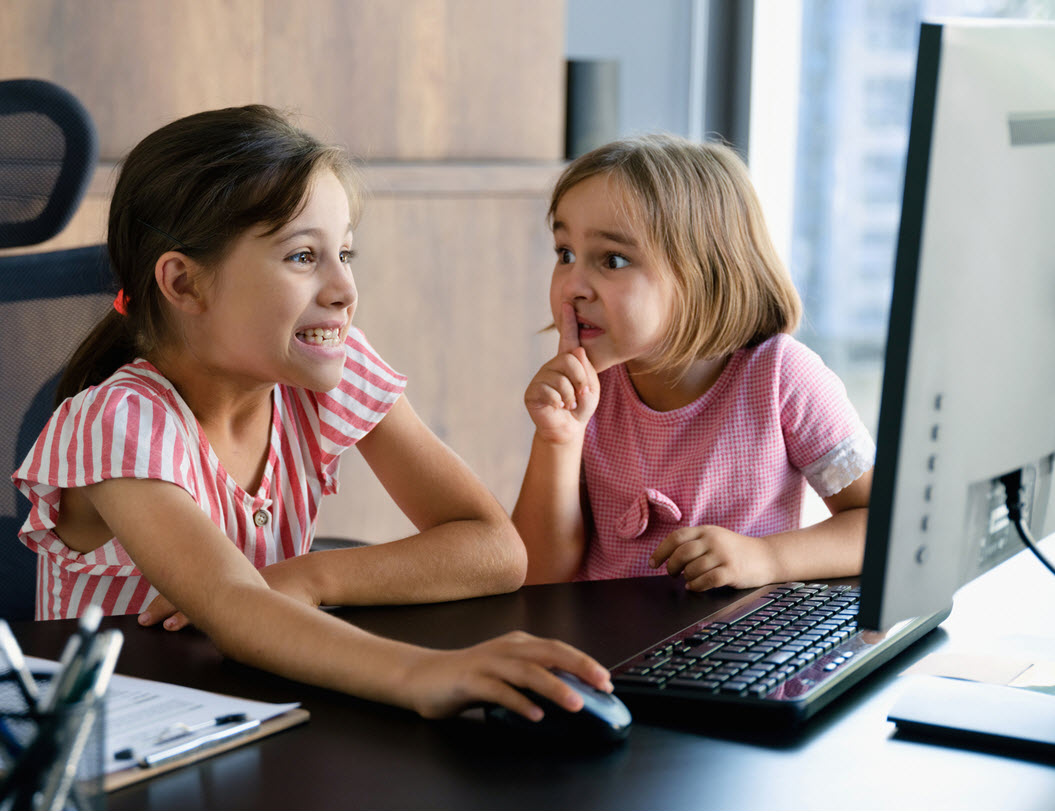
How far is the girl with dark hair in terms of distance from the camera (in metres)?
1.04

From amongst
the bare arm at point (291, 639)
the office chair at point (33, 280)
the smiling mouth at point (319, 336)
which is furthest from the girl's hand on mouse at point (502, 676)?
the office chair at point (33, 280)

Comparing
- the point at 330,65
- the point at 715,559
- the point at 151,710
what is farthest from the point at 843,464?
the point at 330,65

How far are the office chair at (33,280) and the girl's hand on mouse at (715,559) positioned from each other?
0.76m

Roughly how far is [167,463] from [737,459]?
66cm

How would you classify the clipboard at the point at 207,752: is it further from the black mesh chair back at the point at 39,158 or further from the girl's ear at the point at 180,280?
the black mesh chair back at the point at 39,158

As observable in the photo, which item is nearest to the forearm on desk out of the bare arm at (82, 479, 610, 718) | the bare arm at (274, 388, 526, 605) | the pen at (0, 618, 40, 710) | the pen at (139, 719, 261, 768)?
the bare arm at (274, 388, 526, 605)

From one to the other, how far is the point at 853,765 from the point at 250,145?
31.8 inches

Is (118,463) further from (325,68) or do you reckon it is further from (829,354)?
(829,354)

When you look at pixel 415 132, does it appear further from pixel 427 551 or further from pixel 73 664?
pixel 73 664

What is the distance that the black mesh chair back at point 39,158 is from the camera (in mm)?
1435

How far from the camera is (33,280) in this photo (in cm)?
145

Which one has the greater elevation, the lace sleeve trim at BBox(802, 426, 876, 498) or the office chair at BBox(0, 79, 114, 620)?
the office chair at BBox(0, 79, 114, 620)

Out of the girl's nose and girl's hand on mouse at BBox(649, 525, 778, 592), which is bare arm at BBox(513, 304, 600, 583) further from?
girl's hand on mouse at BBox(649, 525, 778, 592)

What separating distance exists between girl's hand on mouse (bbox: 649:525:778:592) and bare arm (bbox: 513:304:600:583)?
0.24 m
